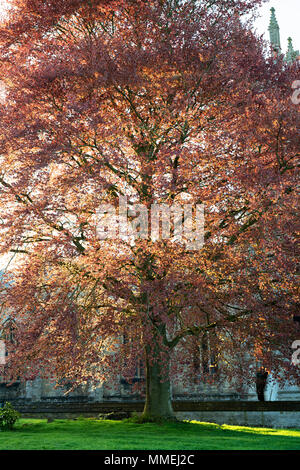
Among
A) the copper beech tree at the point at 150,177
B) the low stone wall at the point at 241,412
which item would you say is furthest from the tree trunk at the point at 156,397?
the low stone wall at the point at 241,412

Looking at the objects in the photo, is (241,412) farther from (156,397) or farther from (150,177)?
(150,177)

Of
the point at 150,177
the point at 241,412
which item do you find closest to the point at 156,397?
the point at 150,177

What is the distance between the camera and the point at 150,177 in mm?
15633

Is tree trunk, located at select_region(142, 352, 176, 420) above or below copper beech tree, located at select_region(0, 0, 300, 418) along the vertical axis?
below

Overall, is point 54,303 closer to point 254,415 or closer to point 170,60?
point 170,60

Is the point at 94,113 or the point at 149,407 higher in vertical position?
the point at 94,113

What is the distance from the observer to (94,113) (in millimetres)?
15508

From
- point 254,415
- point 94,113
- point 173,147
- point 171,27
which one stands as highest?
point 171,27

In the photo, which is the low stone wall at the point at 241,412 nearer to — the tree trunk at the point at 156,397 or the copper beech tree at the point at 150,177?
the tree trunk at the point at 156,397

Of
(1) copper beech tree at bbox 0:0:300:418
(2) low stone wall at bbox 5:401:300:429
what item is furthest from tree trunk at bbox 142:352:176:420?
(2) low stone wall at bbox 5:401:300:429

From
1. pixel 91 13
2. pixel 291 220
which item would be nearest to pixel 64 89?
pixel 91 13

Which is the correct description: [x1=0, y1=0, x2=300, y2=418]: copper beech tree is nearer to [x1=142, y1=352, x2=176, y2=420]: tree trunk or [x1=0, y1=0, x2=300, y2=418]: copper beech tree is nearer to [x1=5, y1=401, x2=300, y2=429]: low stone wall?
[x1=142, y1=352, x2=176, y2=420]: tree trunk

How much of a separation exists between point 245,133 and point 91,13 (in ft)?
23.2

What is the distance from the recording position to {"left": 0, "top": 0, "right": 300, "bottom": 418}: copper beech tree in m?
14.5
